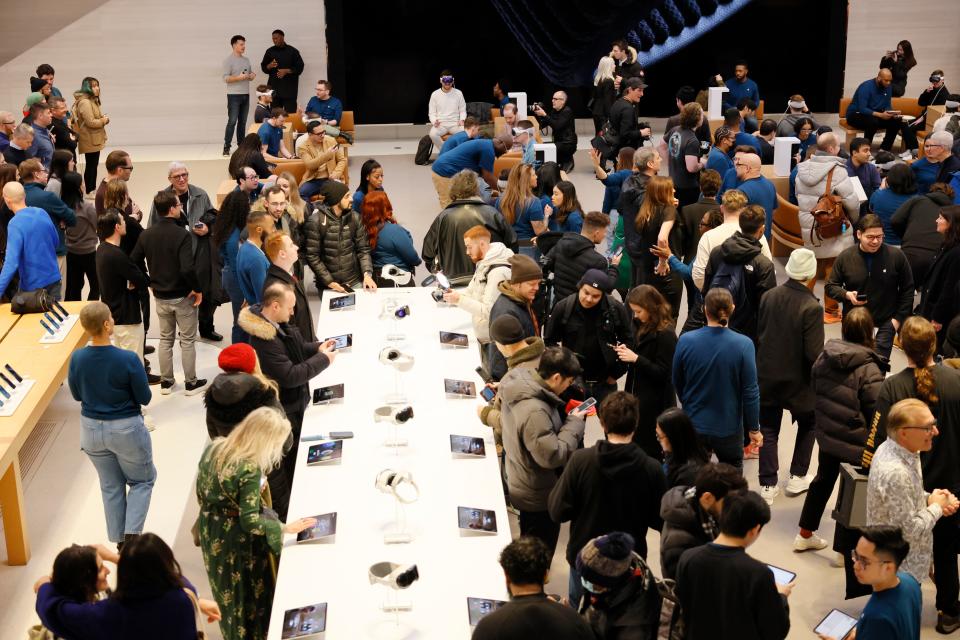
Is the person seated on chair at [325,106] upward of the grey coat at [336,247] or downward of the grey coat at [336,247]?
upward

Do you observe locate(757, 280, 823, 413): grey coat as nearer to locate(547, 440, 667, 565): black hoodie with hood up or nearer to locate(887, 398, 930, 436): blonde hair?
locate(887, 398, 930, 436): blonde hair

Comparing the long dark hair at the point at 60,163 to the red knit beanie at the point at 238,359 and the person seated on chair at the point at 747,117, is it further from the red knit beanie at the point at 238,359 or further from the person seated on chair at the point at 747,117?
the person seated on chair at the point at 747,117

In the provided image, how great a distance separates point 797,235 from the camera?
1023cm

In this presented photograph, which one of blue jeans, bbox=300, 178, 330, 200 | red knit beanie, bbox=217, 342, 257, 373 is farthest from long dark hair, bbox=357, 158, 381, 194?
red knit beanie, bbox=217, 342, 257, 373

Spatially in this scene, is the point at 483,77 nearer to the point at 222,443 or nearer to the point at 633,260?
the point at 633,260

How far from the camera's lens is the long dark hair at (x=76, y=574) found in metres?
3.61

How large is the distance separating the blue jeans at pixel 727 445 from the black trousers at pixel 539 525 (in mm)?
992

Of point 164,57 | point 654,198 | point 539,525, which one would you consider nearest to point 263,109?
point 164,57

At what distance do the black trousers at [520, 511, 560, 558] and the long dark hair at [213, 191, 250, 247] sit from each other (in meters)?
3.49

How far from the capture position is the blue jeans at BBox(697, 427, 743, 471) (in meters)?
5.62

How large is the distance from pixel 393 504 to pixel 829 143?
18.8 ft

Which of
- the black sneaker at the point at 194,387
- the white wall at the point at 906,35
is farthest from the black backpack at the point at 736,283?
the white wall at the point at 906,35

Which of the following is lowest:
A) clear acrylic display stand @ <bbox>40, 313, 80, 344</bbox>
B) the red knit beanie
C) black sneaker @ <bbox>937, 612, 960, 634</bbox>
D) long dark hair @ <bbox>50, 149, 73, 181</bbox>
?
black sneaker @ <bbox>937, 612, 960, 634</bbox>

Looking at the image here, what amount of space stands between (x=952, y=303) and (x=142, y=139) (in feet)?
42.2
